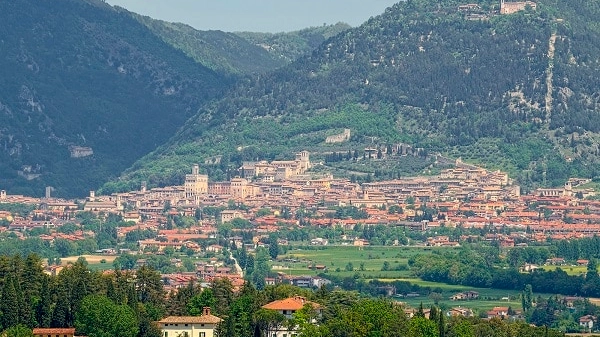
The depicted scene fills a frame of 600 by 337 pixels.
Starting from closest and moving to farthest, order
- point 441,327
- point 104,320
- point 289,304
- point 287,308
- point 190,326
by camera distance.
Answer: point 104,320 → point 441,327 → point 190,326 → point 287,308 → point 289,304

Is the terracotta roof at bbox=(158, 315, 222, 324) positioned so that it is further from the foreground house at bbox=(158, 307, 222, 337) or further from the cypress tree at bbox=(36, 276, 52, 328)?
the cypress tree at bbox=(36, 276, 52, 328)

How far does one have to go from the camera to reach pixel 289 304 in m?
144

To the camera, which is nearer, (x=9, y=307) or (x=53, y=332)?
(x=53, y=332)

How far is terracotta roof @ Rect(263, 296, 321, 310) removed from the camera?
143 meters

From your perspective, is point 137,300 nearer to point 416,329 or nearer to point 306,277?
point 416,329

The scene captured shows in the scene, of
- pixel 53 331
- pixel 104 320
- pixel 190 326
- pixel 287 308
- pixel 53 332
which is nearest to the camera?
pixel 53 332

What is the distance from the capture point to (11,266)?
146m

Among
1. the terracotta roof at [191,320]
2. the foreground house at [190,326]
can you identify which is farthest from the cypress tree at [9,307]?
the terracotta roof at [191,320]

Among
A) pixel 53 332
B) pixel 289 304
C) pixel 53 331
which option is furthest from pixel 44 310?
pixel 289 304

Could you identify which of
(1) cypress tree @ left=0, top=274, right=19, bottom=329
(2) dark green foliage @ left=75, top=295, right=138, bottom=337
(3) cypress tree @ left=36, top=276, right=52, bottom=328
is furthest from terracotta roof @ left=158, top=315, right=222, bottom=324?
(1) cypress tree @ left=0, top=274, right=19, bottom=329

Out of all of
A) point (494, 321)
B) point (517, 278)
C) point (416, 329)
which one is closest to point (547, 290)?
point (517, 278)

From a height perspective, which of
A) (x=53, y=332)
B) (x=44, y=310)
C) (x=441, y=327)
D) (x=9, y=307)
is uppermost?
(x=9, y=307)

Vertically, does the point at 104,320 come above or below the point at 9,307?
below

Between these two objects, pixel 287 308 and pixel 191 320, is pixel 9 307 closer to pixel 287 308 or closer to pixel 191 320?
pixel 191 320
